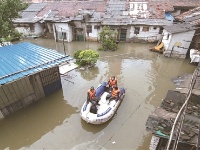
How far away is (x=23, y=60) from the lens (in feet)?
31.6

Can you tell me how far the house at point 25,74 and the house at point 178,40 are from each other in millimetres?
11909

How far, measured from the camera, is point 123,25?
811 inches

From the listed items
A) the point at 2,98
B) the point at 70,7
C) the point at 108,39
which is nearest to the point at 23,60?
the point at 2,98

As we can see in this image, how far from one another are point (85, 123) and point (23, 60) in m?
5.42

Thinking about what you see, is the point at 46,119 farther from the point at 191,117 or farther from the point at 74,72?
the point at 191,117

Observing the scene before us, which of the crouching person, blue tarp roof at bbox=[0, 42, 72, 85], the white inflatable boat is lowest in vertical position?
the white inflatable boat

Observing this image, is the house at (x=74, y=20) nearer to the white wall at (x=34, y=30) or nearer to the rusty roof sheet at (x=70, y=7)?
the rusty roof sheet at (x=70, y=7)

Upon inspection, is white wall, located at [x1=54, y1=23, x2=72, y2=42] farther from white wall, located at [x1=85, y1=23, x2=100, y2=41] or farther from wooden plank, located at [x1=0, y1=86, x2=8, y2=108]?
wooden plank, located at [x1=0, y1=86, x2=8, y2=108]

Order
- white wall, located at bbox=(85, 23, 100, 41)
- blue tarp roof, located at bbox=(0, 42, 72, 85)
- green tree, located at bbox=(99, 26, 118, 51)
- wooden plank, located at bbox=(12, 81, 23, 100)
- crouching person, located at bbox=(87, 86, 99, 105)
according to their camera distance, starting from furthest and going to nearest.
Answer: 1. white wall, located at bbox=(85, 23, 100, 41)
2. green tree, located at bbox=(99, 26, 118, 51)
3. crouching person, located at bbox=(87, 86, 99, 105)
4. wooden plank, located at bbox=(12, 81, 23, 100)
5. blue tarp roof, located at bbox=(0, 42, 72, 85)

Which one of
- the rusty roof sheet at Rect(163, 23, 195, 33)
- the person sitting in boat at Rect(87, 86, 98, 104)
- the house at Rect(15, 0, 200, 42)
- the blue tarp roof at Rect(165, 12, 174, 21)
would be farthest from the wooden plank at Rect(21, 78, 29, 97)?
the blue tarp roof at Rect(165, 12, 174, 21)

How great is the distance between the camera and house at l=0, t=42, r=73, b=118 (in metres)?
8.74

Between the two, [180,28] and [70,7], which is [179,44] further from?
[70,7]

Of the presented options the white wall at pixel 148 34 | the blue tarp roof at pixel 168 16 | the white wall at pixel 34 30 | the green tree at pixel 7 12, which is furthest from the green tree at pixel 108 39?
the white wall at pixel 34 30

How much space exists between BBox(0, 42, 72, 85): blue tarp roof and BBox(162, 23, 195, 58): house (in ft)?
39.7
